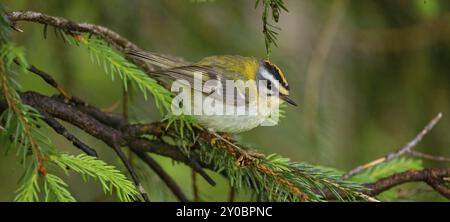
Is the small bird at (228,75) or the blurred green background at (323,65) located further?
the blurred green background at (323,65)

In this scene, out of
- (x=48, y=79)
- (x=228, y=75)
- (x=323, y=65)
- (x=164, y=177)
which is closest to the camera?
(x=48, y=79)

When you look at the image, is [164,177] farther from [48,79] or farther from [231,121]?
[48,79]

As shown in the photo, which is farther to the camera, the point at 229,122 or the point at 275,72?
the point at 275,72

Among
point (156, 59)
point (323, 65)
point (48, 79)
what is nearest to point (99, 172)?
point (48, 79)

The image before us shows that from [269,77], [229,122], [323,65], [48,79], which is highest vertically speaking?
[323,65]

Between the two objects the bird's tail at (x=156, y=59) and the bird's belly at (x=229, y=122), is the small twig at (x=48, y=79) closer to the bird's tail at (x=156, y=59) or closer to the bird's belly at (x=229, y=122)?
the bird's tail at (x=156, y=59)

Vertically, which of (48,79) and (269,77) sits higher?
(269,77)

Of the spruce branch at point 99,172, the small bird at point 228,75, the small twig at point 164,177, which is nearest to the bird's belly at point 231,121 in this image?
the small bird at point 228,75

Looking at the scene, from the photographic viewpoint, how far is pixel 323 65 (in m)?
3.07

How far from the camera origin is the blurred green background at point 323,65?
3.05m

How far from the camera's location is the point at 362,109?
3.38 m

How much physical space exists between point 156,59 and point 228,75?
474mm

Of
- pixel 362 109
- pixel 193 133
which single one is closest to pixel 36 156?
pixel 193 133

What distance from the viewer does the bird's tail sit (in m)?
2.17
